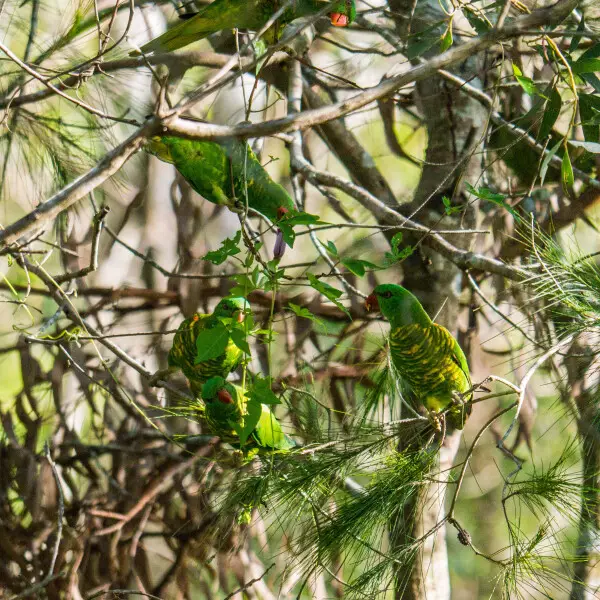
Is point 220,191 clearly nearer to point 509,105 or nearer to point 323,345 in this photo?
point 323,345

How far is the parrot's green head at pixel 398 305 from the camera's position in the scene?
1.40 m

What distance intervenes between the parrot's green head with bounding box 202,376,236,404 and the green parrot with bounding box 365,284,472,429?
39 cm

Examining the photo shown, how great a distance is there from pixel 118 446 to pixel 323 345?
28.1 inches

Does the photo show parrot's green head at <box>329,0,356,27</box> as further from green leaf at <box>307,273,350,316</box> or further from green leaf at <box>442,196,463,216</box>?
green leaf at <box>307,273,350,316</box>

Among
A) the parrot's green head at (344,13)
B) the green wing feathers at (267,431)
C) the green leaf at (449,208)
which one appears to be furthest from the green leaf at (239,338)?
the parrot's green head at (344,13)

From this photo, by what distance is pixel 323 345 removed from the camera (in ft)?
7.23

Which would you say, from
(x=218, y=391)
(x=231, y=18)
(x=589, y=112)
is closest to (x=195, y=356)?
(x=218, y=391)

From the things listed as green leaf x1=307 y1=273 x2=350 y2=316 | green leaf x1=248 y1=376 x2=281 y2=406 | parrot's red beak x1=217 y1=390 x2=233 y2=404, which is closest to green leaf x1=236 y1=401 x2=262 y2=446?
green leaf x1=248 y1=376 x2=281 y2=406

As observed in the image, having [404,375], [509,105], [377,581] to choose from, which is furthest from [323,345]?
[377,581]

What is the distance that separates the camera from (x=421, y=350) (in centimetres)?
138

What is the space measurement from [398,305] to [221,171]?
0.48 metres

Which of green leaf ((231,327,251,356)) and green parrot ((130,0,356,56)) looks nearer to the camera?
green leaf ((231,327,251,356))

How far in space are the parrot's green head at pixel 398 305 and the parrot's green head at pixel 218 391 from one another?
391 millimetres

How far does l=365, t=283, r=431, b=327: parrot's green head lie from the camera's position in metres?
1.40
